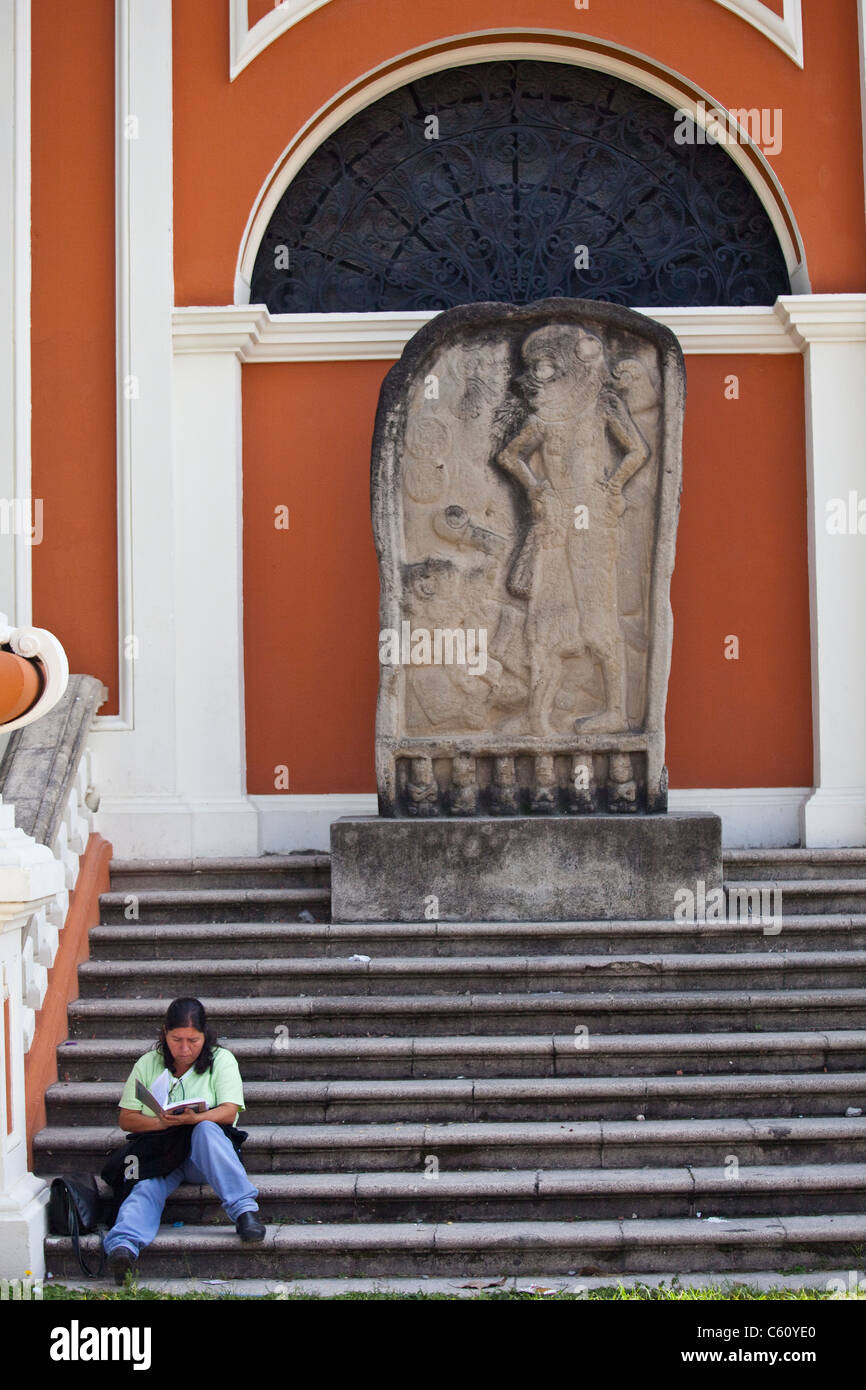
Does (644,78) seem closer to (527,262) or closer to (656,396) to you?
(527,262)

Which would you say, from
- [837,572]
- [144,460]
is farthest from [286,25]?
[837,572]

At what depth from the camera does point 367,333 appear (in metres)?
8.00

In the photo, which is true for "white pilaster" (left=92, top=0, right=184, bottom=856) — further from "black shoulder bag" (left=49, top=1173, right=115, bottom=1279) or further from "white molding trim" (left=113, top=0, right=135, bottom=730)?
"black shoulder bag" (left=49, top=1173, right=115, bottom=1279)

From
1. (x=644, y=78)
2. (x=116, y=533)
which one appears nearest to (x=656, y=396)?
(x=644, y=78)

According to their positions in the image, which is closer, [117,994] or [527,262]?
[117,994]

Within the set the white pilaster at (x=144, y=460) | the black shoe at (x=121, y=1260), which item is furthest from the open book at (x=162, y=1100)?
the white pilaster at (x=144, y=460)

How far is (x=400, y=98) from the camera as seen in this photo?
27.5ft

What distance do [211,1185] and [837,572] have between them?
182 inches

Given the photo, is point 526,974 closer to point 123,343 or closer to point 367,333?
point 367,333

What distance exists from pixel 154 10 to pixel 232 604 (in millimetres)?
3260

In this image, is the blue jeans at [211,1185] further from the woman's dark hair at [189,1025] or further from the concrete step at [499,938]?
the concrete step at [499,938]

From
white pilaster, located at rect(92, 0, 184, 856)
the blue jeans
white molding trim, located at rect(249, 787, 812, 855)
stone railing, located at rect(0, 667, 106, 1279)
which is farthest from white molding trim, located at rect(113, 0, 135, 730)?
the blue jeans

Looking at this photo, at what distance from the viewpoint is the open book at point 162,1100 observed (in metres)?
5.29

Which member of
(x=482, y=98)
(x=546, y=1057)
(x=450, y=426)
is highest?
(x=482, y=98)
